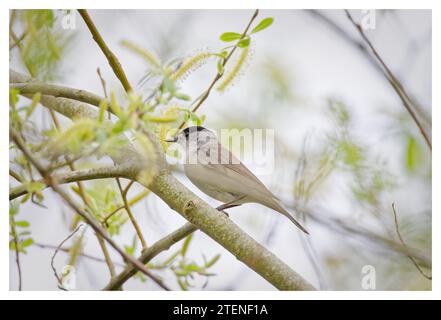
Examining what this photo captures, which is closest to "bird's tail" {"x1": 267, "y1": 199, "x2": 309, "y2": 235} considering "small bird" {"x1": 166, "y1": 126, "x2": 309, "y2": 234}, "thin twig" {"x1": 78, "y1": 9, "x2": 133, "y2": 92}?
"small bird" {"x1": 166, "y1": 126, "x2": 309, "y2": 234}

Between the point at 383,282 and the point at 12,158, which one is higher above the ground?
the point at 12,158

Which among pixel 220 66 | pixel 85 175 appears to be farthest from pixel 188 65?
pixel 85 175

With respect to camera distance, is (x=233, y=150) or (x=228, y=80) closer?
(x=228, y=80)

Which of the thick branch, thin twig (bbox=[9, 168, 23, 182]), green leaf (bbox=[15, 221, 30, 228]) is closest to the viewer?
the thick branch

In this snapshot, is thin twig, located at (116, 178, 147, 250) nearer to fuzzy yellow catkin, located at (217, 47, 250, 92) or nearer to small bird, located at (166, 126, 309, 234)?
small bird, located at (166, 126, 309, 234)

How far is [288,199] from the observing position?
1216mm

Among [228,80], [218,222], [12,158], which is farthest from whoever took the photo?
[12,158]

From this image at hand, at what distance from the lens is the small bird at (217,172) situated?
1.37 metres

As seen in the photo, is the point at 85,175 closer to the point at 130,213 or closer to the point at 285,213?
the point at 130,213

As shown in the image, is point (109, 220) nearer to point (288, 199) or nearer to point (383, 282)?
point (288, 199)

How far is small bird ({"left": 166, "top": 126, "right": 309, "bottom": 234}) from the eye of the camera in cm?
137
